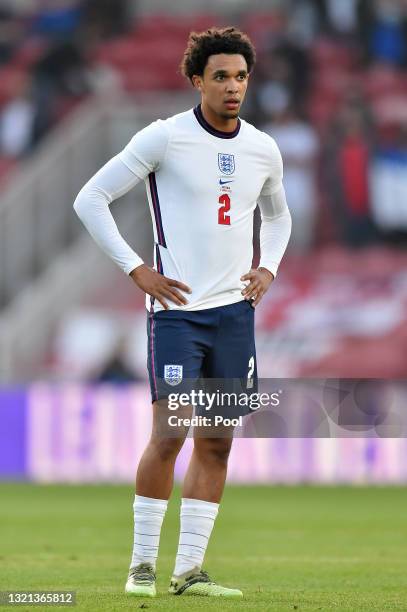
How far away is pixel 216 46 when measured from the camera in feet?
22.0

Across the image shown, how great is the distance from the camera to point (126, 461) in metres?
17.5

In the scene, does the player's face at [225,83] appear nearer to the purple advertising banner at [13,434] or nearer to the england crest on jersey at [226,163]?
the england crest on jersey at [226,163]

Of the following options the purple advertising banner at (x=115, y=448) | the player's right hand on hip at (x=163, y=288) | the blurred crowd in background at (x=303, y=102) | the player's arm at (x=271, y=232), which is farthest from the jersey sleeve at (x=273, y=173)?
the blurred crowd in background at (x=303, y=102)

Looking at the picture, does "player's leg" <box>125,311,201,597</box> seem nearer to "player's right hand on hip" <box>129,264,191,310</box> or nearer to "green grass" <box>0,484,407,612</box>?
"player's right hand on hip" <box>129,264,191,310</box>

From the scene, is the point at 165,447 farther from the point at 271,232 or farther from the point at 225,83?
the point at 225,83

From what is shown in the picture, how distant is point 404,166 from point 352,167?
0.78m

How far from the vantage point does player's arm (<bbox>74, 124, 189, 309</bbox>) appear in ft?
21.8

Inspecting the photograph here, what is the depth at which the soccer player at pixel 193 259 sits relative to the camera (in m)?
6.64

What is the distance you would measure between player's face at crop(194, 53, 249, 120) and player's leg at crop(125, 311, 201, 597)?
0.88m

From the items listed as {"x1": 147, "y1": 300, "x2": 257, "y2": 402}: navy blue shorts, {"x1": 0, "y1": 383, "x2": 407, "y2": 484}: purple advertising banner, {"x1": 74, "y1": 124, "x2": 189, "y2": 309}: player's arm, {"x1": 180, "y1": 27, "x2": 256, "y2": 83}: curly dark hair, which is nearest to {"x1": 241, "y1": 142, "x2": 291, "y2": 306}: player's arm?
{"x1": 147, "y1": 300, "x2": 257, "y2": 402}: navy blue shorts

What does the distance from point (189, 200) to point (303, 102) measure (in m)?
14.8

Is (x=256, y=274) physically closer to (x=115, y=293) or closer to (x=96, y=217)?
(x=96, y=217)

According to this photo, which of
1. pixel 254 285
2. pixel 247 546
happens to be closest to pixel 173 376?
pixel 254 285

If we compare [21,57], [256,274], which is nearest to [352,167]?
[21,57]
